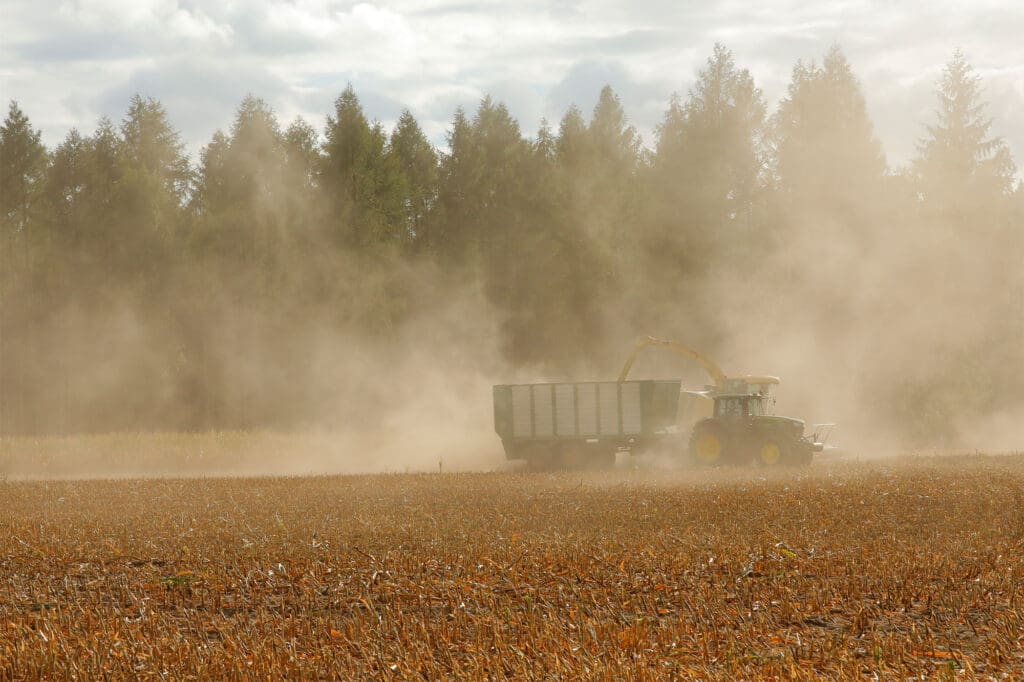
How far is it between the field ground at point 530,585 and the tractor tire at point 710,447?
750 cm

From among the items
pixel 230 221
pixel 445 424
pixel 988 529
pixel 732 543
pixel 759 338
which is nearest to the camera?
pixel 732 543

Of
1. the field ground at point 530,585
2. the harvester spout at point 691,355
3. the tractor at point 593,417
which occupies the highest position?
the harvester spout at point 691,355

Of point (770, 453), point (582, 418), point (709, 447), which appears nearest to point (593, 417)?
point (582, 418)

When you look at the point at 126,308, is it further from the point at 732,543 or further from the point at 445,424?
the point at 732,543

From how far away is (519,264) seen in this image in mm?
50281

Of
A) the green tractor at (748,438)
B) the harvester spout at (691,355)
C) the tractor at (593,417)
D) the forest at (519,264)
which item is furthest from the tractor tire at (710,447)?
the forest at (519,264)

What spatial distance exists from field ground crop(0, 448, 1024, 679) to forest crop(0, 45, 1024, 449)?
23.8m

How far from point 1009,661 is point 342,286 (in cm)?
3920

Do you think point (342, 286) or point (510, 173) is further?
→ point (510, 173)

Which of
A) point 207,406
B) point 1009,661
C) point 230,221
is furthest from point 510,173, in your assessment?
point 1009,661

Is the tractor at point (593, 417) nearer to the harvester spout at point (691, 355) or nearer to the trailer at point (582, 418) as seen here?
the trailer at point (582, 418)

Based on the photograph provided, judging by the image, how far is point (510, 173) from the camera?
2028 inches

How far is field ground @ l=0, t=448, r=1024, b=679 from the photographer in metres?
8.53

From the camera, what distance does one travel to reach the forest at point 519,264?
44094 millimetres
